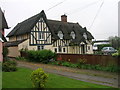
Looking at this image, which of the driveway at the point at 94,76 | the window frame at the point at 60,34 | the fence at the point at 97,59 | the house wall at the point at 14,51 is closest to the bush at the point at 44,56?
the fence at the point at 97,59

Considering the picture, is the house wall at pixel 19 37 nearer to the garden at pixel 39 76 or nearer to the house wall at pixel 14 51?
the house wall at pixel 14 51

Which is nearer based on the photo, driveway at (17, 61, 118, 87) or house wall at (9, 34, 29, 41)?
driveway at (17, 61, 118, 87)

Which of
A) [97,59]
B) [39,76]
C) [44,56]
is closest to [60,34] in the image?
[44,56]

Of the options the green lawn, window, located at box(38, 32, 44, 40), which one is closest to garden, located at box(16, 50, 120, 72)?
window, located at box(38, 32, 44, 40)

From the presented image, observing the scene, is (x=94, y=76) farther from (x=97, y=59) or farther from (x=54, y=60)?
(x=54, y=60)

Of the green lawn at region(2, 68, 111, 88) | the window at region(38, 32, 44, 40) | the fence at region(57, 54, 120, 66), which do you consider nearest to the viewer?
the green lawn at region(2, 68, 111, 88)

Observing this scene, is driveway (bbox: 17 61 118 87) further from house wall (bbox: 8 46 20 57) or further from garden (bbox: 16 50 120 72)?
house wall (bbox: 8 46 20 57)

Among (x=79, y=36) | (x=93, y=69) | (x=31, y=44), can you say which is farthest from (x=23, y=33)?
(x=93, y=69)

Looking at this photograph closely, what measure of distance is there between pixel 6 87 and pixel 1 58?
32.2 ft

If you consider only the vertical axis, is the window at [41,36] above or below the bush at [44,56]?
above

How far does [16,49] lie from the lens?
28.1 meters

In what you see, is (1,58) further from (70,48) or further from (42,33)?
(70,48)

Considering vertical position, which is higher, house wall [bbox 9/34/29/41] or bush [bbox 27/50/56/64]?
house wall [bbox 9/34/29/41]

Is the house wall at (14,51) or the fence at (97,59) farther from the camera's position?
the house wall at (14,51)
